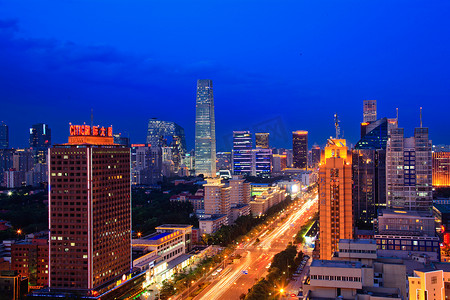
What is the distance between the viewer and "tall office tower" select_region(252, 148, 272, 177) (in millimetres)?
106125

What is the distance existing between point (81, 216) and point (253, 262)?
17.2 m

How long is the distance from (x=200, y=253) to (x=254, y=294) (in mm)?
14813

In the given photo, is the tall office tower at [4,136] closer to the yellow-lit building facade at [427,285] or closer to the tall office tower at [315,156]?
the tall office tower at [315,156]

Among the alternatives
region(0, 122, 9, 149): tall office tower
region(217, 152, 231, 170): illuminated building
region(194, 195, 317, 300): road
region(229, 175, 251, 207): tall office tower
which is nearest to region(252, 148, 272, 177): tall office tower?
region(217, 152, 231, 170): illuminated building

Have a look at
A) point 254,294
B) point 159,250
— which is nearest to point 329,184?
point 254,294

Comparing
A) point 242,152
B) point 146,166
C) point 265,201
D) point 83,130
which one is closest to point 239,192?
point 265,201

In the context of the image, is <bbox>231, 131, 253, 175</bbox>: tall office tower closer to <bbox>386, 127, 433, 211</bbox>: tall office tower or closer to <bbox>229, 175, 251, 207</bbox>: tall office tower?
<bbox>229, 175, 251, 207</bbox>: tall office tower

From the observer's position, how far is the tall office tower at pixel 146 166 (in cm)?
9688

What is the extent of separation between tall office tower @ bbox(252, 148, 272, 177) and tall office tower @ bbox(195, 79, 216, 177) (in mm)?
10453

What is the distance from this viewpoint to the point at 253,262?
37875mm

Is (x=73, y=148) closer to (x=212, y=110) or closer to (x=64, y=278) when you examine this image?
(x=64, y=278)

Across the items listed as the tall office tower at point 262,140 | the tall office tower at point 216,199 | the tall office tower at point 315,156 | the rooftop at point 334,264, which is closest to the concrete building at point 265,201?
the tall office tower at point 216,199

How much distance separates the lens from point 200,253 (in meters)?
39.7

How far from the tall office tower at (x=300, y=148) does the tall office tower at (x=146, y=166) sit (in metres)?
44.1
